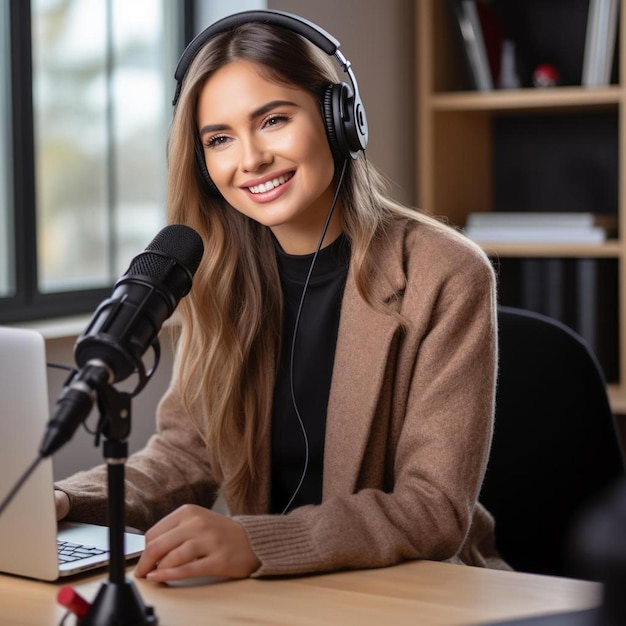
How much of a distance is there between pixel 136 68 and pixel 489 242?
3.35 feet

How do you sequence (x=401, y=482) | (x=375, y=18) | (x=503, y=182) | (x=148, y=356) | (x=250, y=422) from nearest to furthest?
(x=401, y=482) → (x=250, y=422) → (x=148, y=356) → (x=375, y=18) → (x=503, y=182)

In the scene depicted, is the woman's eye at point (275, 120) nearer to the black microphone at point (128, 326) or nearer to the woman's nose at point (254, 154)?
the woman's nose at point (254, 154)

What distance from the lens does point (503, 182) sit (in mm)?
3078

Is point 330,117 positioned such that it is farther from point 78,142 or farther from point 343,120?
point 78,142

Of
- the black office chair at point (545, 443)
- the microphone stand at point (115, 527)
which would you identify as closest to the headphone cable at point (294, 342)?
the black office chair at point (545, 443)

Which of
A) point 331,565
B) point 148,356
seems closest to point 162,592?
point 331,565

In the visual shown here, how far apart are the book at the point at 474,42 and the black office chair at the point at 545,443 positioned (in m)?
1.25

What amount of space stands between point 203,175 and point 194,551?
0.63 m

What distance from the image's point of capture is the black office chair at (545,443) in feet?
5.41

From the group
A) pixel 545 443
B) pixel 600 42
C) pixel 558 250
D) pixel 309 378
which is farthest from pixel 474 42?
pixel 309 378

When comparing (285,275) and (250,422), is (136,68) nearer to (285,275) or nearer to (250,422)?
(285,275)

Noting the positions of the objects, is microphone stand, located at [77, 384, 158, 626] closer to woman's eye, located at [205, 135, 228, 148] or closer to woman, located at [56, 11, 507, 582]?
woman, located at [56, 11, 507, 582]

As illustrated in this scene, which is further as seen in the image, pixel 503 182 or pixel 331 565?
pixel 503 182

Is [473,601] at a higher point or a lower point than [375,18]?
lower
